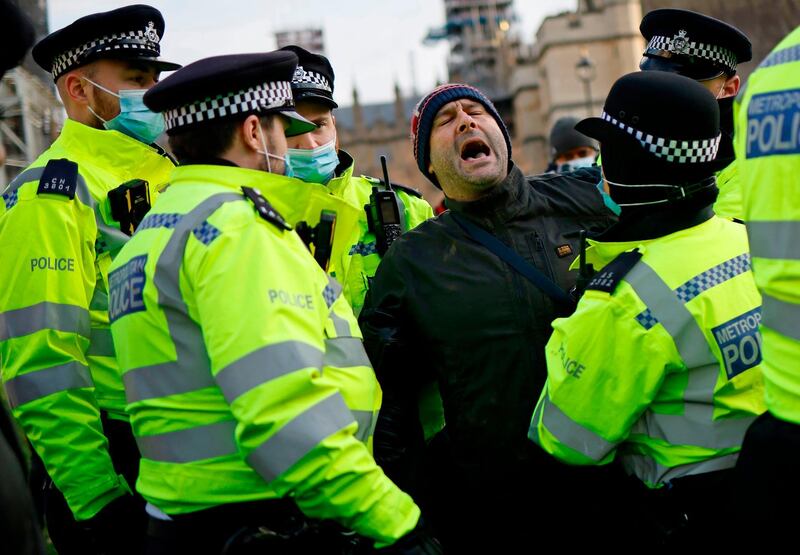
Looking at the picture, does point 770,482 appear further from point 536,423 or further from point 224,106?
point 224,106

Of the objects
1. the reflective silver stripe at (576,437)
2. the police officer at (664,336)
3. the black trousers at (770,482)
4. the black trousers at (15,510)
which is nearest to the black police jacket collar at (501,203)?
the police officer at (664,336)

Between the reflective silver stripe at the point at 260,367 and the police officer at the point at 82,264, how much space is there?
132 centimetres

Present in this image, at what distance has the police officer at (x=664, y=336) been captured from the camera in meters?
2.63

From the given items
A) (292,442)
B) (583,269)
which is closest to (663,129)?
(583,269)

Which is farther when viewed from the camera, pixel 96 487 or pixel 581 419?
pixel 96 487

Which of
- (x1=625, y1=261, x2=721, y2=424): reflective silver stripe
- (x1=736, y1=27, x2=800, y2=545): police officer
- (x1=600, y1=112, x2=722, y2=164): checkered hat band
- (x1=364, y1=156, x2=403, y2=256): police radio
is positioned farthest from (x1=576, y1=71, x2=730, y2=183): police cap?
(x1=364, y1=156, x2=403, y2=256): police radio

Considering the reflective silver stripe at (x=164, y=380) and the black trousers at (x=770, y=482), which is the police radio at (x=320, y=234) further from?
the black trousers at (x=770, y=482)

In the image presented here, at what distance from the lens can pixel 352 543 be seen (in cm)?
254

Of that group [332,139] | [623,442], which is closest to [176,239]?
[623,442]

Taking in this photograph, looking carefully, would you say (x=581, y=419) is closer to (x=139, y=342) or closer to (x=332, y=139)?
(x=139, y=342)

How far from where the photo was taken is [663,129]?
2816mm

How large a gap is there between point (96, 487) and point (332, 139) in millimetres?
2117

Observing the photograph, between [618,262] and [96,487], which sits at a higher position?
[618,262]

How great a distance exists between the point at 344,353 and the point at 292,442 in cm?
47
